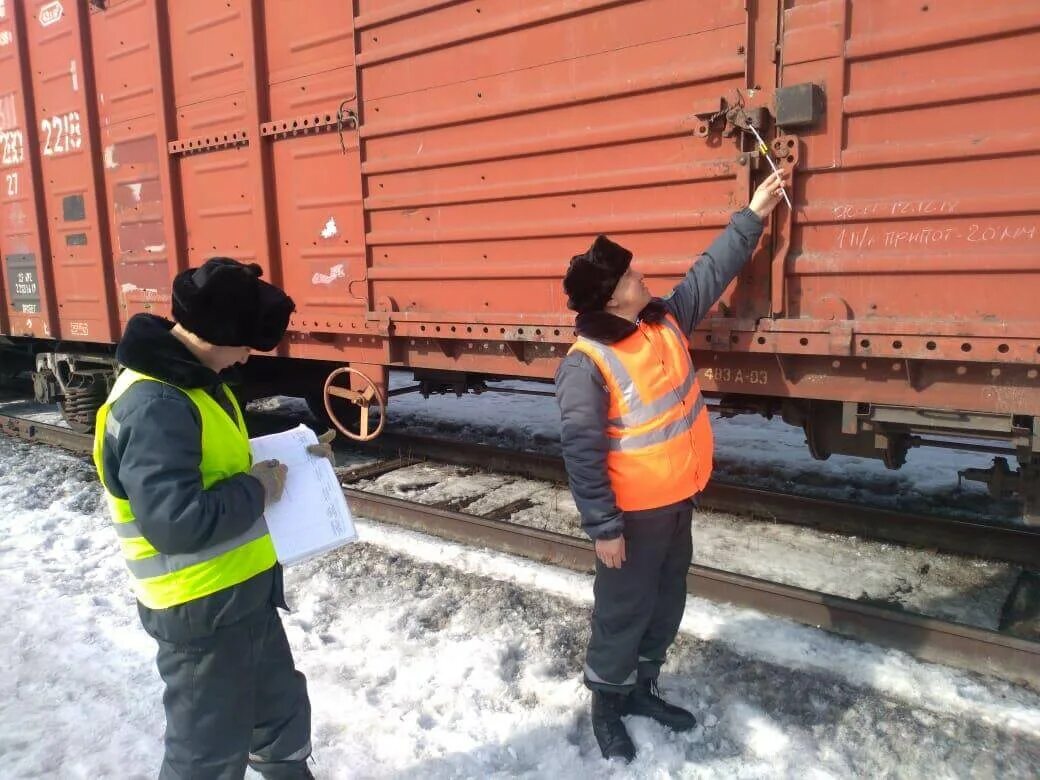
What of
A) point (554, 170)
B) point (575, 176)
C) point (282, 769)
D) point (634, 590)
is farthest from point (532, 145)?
point (282, 769)

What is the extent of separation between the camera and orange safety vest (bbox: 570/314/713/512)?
2.33 m

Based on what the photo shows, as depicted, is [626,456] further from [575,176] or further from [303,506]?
[575,176]

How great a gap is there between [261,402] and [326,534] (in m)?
7.17

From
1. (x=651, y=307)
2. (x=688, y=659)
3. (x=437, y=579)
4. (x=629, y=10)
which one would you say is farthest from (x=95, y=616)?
(x=629, y=10)

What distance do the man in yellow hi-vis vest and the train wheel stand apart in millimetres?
5524

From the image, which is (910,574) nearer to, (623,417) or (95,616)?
(623,417)

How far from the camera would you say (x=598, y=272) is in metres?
2.35

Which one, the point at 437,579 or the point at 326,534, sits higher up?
the point at 326,534

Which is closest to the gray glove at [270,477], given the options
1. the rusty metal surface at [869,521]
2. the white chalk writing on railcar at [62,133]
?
the rusty metal surface at [869,521]

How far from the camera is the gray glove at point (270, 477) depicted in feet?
6.35

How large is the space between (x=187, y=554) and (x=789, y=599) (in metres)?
2.55

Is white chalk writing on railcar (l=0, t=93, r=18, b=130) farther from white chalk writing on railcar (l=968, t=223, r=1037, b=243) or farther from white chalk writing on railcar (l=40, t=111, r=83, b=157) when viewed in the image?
white chalk writing on railcar (l=968, t=223, r=1037, b=243)

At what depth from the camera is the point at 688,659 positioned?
303 centimetres

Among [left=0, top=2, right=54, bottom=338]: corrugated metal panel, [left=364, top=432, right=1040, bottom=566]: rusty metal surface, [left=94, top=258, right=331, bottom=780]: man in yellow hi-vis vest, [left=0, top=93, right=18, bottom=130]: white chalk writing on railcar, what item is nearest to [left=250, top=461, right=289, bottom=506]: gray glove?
[left=94, top=258, right=331, bottom=780]: man in yellow hi-vis vest
